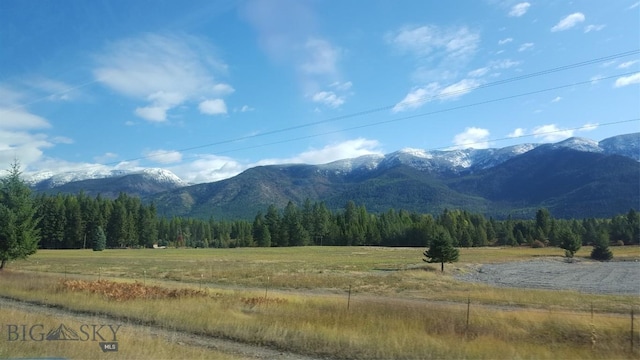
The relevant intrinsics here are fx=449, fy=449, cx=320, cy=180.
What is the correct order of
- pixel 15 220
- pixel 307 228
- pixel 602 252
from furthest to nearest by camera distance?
1. pixel 307 228
2. pixel 602 252
3. pixel 15 220

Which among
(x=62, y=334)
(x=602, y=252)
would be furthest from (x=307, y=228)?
(x=62, y=334)

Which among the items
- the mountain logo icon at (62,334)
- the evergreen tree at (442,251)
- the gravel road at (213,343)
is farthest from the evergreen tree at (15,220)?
the evergreen tree at (442,251)

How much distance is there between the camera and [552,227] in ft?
561

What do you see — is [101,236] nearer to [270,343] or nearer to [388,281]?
[388,281]

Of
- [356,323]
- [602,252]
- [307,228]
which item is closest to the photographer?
[356,323]

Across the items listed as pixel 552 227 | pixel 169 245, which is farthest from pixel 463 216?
pixel 169 245

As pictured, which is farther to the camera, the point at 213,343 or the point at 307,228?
the point at 307,228

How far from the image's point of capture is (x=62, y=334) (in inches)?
593

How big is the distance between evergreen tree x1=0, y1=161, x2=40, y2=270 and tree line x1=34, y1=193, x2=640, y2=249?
104 metres

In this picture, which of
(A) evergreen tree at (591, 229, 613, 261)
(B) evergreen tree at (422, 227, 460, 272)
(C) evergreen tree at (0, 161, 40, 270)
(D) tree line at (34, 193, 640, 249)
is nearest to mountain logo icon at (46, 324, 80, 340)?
(C) evergreen tree at (0, 161, 40, 270)

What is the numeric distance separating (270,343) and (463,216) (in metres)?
182

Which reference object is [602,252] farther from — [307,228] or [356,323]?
[356,323]

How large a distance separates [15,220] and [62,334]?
35.9 meters

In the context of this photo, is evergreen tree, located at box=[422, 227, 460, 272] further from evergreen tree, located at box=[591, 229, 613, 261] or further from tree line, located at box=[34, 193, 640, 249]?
tree line, located at box=[34, 193, 640, 249]
